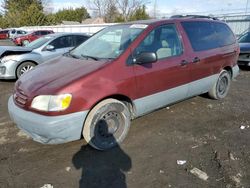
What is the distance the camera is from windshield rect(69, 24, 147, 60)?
4141mm

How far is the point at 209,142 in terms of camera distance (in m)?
4.16

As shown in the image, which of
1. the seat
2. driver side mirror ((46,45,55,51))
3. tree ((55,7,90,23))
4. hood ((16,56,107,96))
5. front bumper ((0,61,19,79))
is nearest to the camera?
hood ((16,56,107,96))

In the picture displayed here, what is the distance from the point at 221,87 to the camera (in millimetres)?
6129

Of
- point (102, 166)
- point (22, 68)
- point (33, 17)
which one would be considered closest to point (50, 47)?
point (22, 68)

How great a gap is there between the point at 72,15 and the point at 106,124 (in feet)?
211

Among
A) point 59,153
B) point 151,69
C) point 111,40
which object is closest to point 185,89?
point 151,69

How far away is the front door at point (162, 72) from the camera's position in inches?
163

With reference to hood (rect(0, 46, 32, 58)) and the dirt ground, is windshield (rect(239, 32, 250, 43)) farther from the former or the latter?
hood (rect(0, 46, 32, 58))

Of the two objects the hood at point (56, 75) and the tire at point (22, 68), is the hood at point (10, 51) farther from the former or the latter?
the hood at point (56, 75)

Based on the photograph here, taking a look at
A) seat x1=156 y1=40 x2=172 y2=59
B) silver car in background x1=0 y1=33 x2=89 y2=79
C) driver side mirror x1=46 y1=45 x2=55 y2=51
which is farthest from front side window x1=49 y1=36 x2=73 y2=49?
seat x1=156 y1=40 x2=172 y2=59

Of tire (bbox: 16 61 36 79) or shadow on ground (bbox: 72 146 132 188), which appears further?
tire (bbox: 16 61 36 79)

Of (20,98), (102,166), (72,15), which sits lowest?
(102,166)

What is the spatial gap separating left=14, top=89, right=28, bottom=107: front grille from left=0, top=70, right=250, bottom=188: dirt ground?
75cm

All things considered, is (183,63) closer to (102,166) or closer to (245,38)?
(102,166)
